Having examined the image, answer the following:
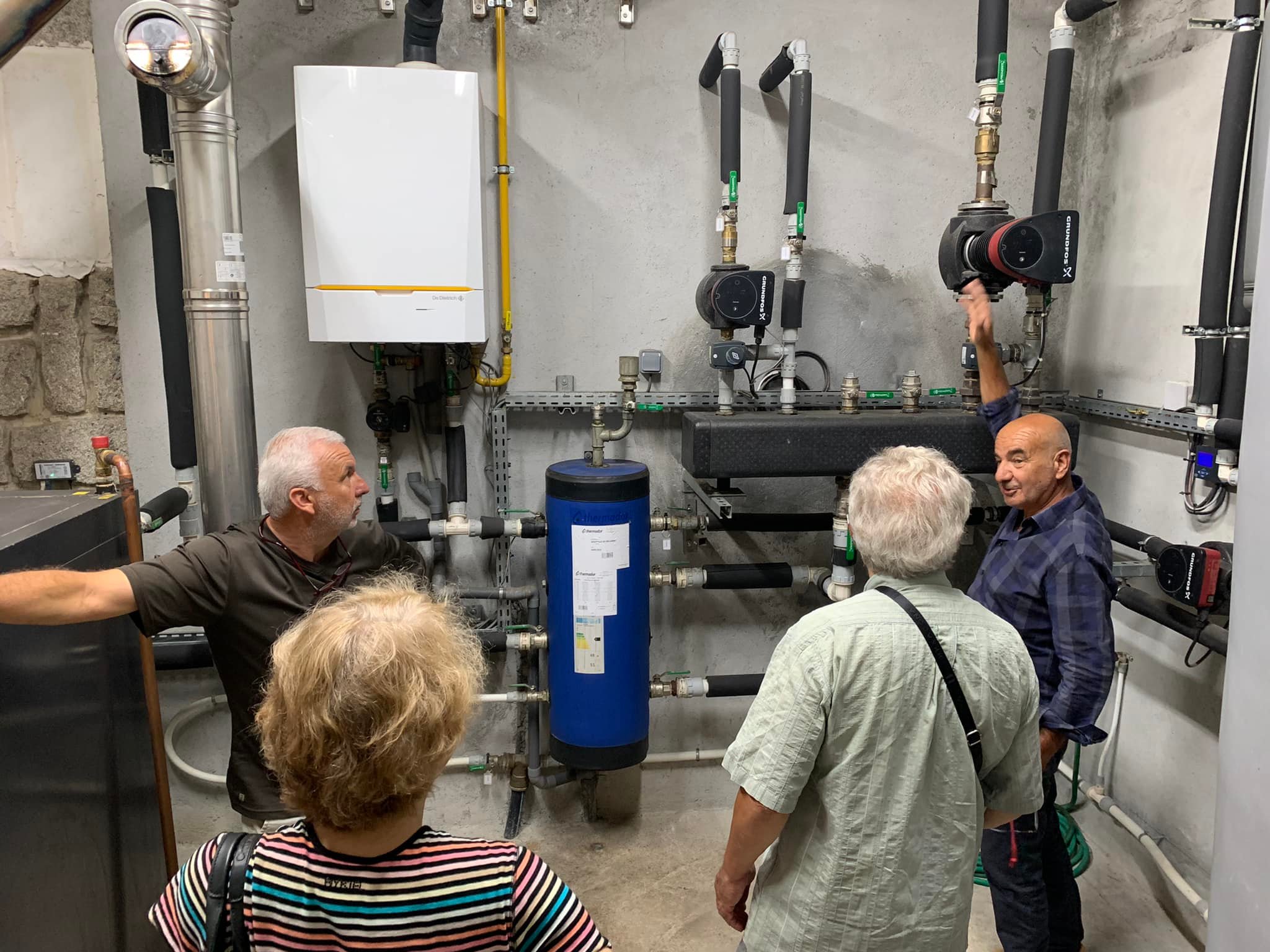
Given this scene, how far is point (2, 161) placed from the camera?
210 centimetres

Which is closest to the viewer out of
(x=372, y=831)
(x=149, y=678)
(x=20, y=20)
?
(x=372, y=831)

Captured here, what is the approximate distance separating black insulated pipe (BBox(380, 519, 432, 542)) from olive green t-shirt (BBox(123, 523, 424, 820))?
539 mm

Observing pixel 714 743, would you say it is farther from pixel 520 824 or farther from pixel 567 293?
pixel 567 293

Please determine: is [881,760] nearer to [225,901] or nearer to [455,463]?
[225,901]

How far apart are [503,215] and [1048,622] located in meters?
1.66

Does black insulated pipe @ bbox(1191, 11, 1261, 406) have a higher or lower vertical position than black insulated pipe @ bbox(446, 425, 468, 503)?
higher

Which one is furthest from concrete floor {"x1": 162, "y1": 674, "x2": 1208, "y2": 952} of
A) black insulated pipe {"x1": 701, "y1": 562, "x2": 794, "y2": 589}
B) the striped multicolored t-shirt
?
the striped multicolored t-shirt

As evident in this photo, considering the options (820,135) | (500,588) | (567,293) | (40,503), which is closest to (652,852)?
(500,588)

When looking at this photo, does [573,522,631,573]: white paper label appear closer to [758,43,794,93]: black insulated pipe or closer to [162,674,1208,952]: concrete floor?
[162,674,1208,952]: concrete floor

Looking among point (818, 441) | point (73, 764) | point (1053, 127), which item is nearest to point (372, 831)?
point (73, 764)

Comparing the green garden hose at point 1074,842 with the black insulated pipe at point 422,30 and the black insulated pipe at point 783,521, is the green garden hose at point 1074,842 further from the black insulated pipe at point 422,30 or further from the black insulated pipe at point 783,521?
the black insulated pipe at point 422,30

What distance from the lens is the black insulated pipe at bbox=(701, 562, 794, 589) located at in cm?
241

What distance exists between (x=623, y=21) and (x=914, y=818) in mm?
2067

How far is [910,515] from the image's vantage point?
1.19 m
